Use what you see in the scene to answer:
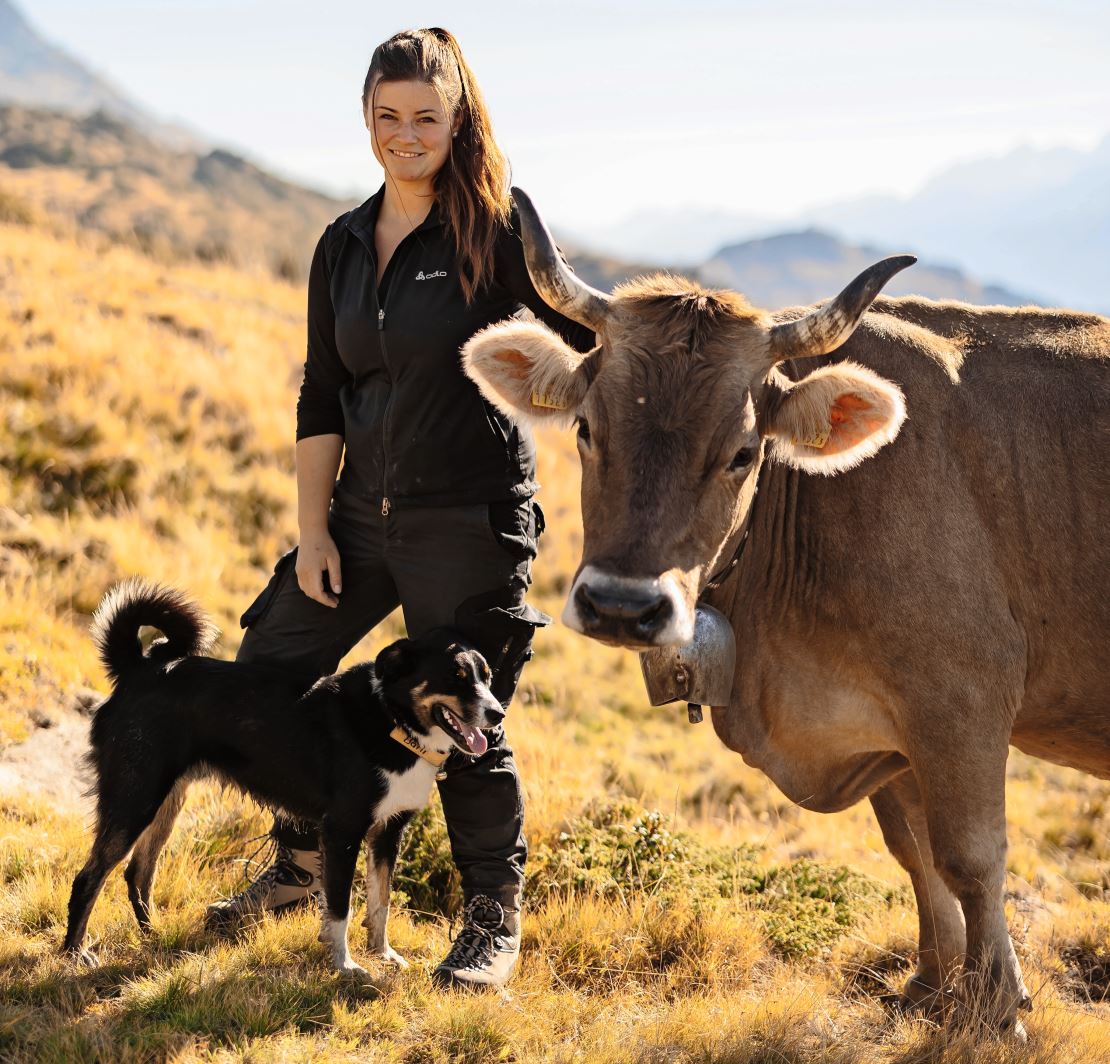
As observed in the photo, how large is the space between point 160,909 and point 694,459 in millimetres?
2870

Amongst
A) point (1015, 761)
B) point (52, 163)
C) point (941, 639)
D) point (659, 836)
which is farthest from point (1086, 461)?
point (52, 163)

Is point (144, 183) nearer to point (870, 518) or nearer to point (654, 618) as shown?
point (870, 518)

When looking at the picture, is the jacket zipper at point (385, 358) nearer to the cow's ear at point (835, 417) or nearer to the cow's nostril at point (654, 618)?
the cow's nostril at point (654, 618)

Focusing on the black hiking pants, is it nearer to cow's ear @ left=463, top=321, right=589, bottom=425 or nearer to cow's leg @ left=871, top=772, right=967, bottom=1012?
cow's ear @ left=463, top=321, right=589, bottom=425

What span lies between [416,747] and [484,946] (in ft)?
2.81

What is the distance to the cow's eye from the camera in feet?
13.5

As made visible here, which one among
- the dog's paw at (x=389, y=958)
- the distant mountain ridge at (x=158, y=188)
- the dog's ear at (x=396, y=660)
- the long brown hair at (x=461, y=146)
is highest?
the distant mountain ridge at (x=158, y=188)

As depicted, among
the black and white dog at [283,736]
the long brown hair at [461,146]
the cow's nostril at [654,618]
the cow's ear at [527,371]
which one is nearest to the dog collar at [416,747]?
the black and white dog at [283,736]

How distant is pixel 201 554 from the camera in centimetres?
976

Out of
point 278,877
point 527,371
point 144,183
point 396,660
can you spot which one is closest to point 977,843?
point 396,660

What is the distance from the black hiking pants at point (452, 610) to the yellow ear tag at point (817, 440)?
1.06 metres

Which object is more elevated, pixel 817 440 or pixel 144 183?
pixel 144 183

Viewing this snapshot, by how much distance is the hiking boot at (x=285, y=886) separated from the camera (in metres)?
4.87

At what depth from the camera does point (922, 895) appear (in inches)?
198
